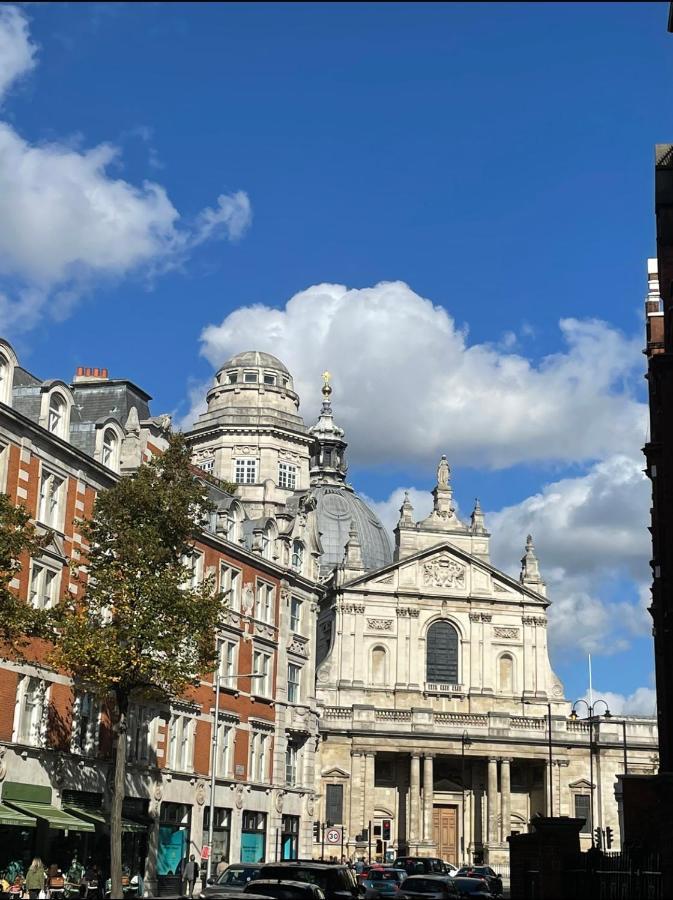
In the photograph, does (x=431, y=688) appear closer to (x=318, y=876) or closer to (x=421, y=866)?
(x=421, y=866)

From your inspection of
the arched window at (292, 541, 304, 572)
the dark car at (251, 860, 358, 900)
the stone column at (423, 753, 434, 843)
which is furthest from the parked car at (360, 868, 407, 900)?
the stone column at (423, 753, 434, 843)

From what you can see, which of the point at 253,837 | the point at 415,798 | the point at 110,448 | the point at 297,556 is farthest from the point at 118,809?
the point at 415,798

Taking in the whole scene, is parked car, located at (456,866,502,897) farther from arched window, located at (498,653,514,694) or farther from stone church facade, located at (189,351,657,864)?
arched window, located at (498,653,514,694)

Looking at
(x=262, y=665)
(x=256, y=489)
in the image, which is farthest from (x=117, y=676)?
(x=256, y=489)

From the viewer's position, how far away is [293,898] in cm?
2688

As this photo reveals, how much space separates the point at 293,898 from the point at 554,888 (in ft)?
17.8

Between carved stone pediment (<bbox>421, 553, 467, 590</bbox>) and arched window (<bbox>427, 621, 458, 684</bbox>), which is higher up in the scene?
carved stone pediment (<bbox>421, 553, 467, 590</bbox>)

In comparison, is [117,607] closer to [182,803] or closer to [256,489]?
[182,803]

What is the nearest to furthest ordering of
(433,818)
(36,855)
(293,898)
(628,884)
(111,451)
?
(628,884) → (293,898) → (36,855) → (111,451) → (433,818)

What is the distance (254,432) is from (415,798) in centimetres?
2892

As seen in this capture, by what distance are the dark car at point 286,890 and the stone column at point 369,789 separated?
5980 centimetres

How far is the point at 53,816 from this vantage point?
41.1m

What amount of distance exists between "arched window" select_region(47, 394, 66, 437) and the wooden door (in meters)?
52.6

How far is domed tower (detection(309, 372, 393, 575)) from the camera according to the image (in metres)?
111
